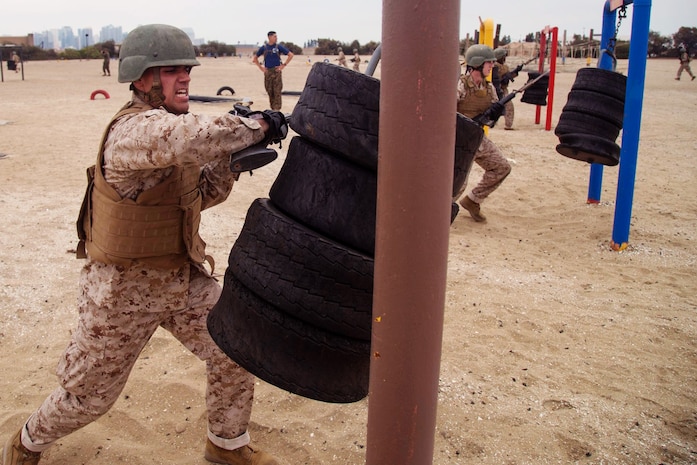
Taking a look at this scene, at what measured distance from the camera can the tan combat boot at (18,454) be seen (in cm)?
282

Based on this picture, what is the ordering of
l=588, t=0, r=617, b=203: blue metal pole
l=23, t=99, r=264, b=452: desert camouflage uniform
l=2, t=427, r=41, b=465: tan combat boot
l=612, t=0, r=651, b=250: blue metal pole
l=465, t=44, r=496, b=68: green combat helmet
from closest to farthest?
l=23, t=99, r=264, b=452: desert camouflage uniform → l=2, t=427, r=41, b=465: tan combat boot → l=612, t=0, r=651, b=250: blue metal pole → l=588, t=0, r=617, b=203: blue metal pole → l=465, t=44, r=496, b=68: green combat helmet

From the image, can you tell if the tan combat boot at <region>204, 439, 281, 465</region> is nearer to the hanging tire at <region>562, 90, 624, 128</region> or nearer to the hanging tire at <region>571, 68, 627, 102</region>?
the hanging tire at <region>562, 90, 624, 128</region>

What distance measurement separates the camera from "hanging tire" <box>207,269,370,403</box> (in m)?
1.97

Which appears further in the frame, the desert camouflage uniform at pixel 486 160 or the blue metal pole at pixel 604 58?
the desert camouflage uniform at pixel 486 160

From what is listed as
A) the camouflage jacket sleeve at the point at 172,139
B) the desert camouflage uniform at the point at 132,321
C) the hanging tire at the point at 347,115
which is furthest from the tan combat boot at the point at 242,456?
the hanging tire at the point at 347,115

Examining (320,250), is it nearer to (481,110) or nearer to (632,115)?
(632,115)

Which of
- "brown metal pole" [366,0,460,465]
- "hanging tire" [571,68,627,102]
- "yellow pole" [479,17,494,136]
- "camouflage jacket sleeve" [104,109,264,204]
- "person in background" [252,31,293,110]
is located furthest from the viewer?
"person in background" [252,31,293,110]

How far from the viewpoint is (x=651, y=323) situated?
15.1 ft

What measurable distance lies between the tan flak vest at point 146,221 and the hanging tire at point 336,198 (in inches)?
32.6

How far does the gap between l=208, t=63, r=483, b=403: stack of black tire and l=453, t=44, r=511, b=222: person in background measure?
17.6ft

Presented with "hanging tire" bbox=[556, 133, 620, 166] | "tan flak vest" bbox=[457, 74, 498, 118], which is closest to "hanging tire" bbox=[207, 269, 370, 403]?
"hanging tire" bbox=[556, 133, 620, 166]

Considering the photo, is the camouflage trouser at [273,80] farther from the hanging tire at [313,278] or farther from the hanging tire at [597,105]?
the hanging tire at [313,278]

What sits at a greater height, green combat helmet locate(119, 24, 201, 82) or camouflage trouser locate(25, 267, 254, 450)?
green combat helmet locate(119, 24, 201, 82)

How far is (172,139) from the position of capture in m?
2.10
